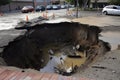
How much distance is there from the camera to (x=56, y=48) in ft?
53.1

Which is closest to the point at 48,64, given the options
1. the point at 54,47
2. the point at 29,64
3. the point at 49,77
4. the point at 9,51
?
the point at 29,64

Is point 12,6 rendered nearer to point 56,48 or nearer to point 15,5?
point 15,5

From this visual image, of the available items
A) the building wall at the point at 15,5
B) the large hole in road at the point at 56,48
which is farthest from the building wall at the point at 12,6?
the large hole in road at the point at 56,48

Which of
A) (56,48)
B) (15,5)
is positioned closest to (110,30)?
(56,48)

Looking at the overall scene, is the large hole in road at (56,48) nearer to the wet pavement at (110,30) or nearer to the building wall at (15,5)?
the wet pavement at (110,30)

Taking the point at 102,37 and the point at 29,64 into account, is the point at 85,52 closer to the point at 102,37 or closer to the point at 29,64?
the point at 102,37

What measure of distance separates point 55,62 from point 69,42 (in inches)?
157

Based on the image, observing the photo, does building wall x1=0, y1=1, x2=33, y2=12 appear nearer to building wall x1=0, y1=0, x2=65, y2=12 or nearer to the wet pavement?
building wall x1=0, y1=0, x2=65, y2=12

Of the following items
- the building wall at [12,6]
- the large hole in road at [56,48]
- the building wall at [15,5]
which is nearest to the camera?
the large hole in road at [56,48]

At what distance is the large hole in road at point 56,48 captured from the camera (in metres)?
11.9

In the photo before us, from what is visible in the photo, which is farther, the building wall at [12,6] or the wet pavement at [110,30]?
the building wall at [12,6]

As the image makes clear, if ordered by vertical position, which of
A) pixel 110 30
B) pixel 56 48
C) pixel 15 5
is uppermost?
pixel 110 30

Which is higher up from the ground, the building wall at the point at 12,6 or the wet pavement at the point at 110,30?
the wet pavement at the point at 110,30

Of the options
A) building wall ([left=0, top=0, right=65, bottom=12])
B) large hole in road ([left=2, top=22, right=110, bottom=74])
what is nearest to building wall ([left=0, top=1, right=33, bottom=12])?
building wall ([left=0, top=0, right=65, bottom=12])
